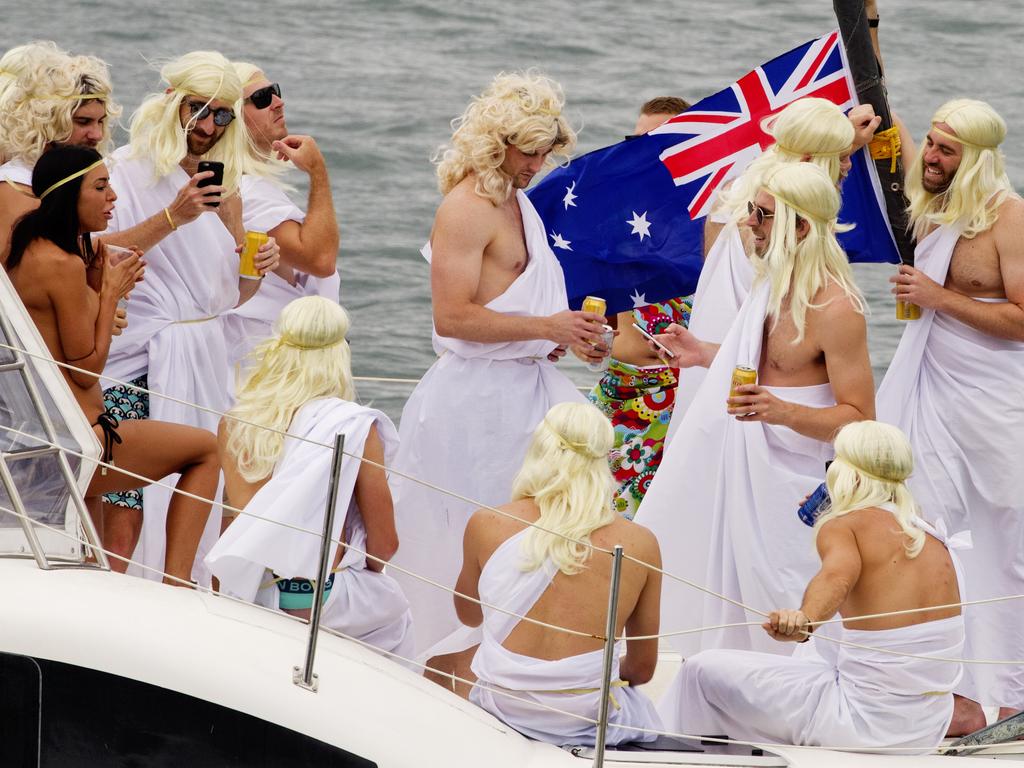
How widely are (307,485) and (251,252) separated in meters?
1.05

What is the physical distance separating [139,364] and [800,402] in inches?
74.1

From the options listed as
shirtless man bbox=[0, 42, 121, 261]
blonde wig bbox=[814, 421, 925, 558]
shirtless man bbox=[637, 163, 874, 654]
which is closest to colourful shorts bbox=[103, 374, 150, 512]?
shirtless man bbox=[0, 42, 121, 261]

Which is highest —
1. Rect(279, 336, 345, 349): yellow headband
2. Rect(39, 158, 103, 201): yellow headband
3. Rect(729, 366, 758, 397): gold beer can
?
Rect(39, 158, 103, 201): yellow headband

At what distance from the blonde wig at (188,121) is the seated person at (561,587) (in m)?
1.47

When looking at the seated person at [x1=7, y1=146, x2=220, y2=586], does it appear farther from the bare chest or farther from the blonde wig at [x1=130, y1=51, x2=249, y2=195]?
the bare chest

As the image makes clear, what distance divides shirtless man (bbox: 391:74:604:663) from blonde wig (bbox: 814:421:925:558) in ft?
3.64

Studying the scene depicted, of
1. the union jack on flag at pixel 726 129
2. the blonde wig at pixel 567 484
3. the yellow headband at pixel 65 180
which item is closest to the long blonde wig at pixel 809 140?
the union jack on flag at pixel 726 129

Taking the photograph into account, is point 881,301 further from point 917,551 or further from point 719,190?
point 917,551

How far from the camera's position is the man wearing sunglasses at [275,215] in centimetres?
518

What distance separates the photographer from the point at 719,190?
5.74 meters

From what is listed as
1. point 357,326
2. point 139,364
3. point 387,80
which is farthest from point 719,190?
point 387,80

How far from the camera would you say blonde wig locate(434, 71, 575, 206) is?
4793mm

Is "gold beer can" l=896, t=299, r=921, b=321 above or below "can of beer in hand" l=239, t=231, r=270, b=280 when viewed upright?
below

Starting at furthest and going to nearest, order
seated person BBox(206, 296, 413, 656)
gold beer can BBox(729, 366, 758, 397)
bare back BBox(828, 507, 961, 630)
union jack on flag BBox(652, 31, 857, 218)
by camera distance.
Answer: union jack on flag BBox(652, 31, 857, 218), gold beer can BBox(729, 366, 758, 397), seated person BBox(206, 296, 413, 656), bare back BBox(828, 507, 961, 630)
